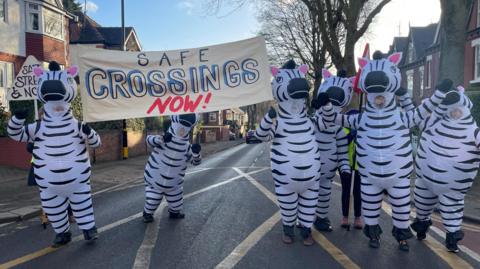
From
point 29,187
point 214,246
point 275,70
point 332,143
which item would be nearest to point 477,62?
point 332,143

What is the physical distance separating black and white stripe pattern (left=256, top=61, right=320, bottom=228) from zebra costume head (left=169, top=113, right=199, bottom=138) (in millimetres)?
1133

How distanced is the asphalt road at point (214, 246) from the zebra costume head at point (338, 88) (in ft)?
5.94

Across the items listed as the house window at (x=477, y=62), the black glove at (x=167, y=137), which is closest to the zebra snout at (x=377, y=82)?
the black glove at (x=167, y=137)

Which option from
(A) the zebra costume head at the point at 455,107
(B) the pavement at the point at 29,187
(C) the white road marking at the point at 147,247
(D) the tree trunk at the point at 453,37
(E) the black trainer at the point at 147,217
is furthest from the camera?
(D) the tree trunk at the point at 453,37

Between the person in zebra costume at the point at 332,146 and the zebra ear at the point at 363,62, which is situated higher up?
the zebra ear at the point at 363,62

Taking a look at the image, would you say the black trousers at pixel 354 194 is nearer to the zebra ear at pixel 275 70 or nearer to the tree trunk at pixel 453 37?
the zebra ear at pixel 275 70

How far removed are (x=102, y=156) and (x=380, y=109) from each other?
1400cm

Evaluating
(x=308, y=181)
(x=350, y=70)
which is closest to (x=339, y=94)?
(x=308, y=181)

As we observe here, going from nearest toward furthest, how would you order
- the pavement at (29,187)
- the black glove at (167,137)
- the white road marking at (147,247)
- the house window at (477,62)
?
the white road marking at (147,247)
the black glove at (167,137)
the pavement at (29,187)
the house window at (477,62)

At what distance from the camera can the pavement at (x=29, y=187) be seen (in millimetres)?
7597

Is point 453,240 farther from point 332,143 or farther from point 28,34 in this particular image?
point 28,34

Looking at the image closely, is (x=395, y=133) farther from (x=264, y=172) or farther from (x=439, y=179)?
(x=264, y=172)

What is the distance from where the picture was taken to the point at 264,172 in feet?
45.2

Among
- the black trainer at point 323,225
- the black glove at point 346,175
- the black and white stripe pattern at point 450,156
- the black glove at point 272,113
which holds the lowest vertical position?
the black trainer at point 323,225
